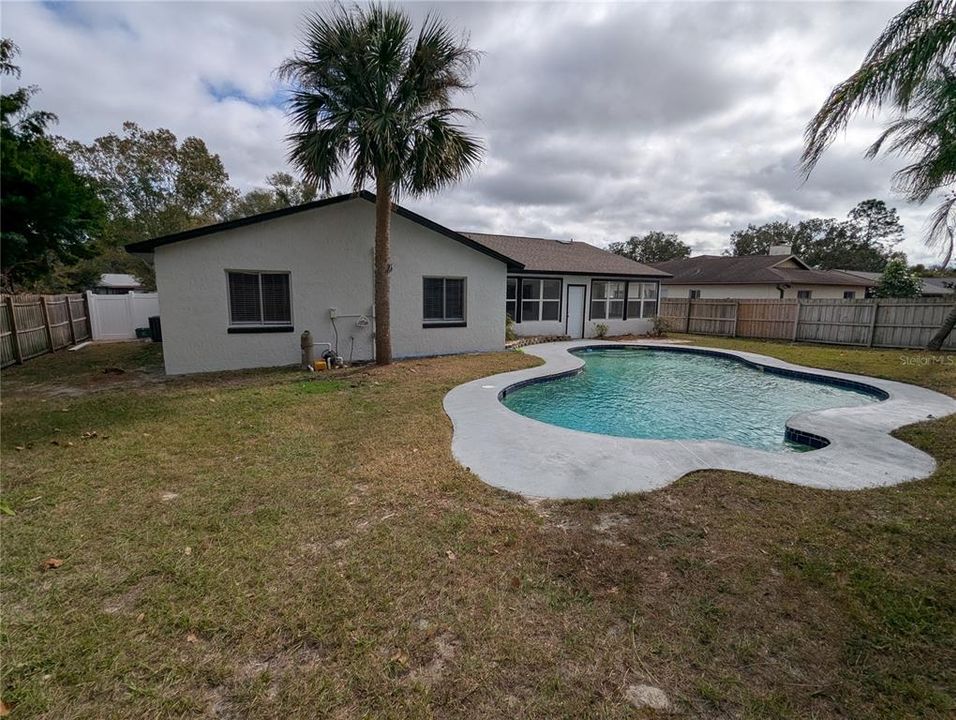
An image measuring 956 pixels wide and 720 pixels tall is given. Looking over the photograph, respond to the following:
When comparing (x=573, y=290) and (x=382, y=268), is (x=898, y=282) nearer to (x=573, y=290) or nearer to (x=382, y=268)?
(x=573, y=290)

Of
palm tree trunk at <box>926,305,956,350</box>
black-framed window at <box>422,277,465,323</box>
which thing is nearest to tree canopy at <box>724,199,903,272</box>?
palm tree trunk at <box>926,305,956,350</box>

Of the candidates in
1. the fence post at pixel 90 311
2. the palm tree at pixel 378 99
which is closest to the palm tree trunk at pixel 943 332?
the palm tree at pixel 378 99

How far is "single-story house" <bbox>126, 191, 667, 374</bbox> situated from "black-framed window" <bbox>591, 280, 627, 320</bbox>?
556cm

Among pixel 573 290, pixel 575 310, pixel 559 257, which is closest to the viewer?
pixel 573 290

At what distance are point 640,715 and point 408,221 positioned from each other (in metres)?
11.3

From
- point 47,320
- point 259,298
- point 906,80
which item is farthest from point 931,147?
point 47,320

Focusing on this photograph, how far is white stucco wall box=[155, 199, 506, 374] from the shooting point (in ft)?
31.0

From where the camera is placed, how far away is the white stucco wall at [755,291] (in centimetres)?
2466

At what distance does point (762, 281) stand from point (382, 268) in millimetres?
23508

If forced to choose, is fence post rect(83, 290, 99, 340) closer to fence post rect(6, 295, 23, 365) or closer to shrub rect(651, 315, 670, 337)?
fence post rect(6, 295, 23, 365)

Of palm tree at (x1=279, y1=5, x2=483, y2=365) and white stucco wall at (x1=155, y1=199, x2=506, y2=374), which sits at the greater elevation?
palm tree at (x1=279, y1=5, x2=483, y2=365)

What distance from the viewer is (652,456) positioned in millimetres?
5016

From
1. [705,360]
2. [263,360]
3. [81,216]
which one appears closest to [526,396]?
[263,360]

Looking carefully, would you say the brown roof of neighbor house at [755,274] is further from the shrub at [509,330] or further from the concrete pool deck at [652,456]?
the concrete pool deck at [652,456]
